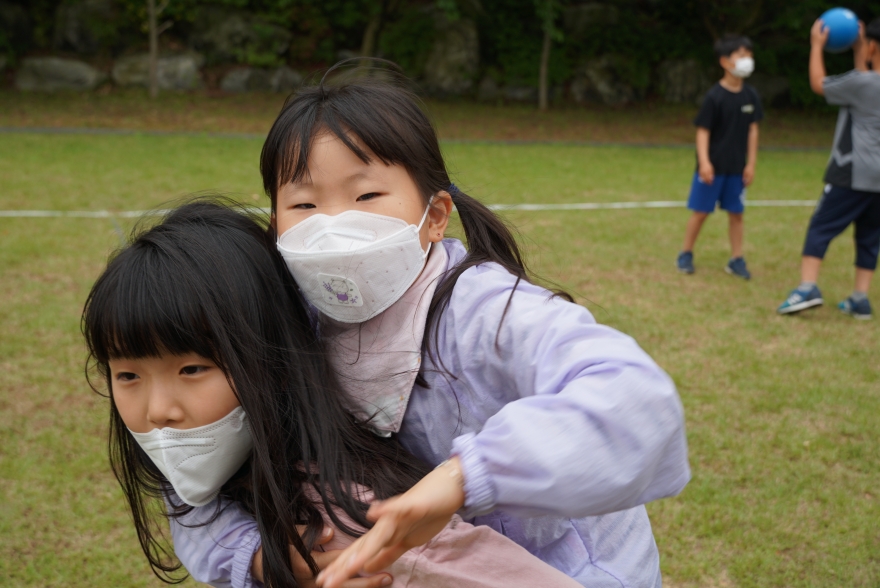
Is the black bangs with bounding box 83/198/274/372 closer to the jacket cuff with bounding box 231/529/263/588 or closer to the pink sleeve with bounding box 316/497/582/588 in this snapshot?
the jacket cuff with bounding box 231/529/263/588

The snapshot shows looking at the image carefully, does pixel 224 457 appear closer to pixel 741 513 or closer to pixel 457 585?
pixel 457 585

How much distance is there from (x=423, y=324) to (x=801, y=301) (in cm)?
504

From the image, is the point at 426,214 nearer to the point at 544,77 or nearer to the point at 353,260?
the point at 353,260

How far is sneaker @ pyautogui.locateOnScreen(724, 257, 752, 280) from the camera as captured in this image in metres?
6.90

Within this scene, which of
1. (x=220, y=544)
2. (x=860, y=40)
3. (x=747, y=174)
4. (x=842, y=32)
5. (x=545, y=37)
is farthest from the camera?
(x=545, y=37)

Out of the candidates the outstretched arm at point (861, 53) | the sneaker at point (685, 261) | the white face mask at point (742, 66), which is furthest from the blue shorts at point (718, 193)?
the outstretched arm at point (861, 53)

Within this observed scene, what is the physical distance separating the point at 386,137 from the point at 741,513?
99.4 inches

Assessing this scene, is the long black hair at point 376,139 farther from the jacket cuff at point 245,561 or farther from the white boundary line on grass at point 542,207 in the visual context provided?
the white boundary line on grass at point 542,207

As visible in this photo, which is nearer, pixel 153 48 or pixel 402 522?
pixel 402 522

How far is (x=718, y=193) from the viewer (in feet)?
23.1

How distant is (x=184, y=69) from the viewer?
60.8 ft

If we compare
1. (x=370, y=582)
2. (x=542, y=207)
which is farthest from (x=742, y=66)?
(x=370, y=582)

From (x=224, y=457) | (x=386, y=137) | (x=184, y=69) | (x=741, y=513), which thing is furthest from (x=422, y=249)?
(x=184, y=69)

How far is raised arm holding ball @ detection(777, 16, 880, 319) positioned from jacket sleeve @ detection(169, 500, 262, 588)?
5099mm
